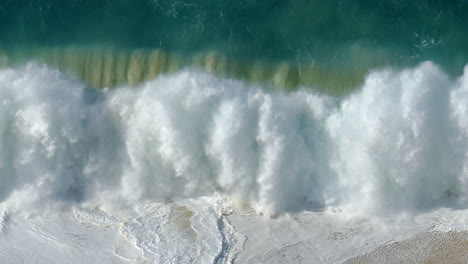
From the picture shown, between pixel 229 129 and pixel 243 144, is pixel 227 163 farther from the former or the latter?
pixel 229 129

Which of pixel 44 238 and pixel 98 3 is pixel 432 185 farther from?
pixel 98 3

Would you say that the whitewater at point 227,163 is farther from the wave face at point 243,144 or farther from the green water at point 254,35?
the green water at point 254,35

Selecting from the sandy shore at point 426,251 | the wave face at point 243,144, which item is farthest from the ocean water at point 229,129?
the sandy shore at point 426,251

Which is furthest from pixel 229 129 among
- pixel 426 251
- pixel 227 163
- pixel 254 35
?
pixel 426 251

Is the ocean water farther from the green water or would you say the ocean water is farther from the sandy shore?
the sandy shore

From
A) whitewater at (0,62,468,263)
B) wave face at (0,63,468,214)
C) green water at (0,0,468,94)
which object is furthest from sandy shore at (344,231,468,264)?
green water at (0,0,468,94)

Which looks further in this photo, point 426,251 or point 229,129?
point 229,129
